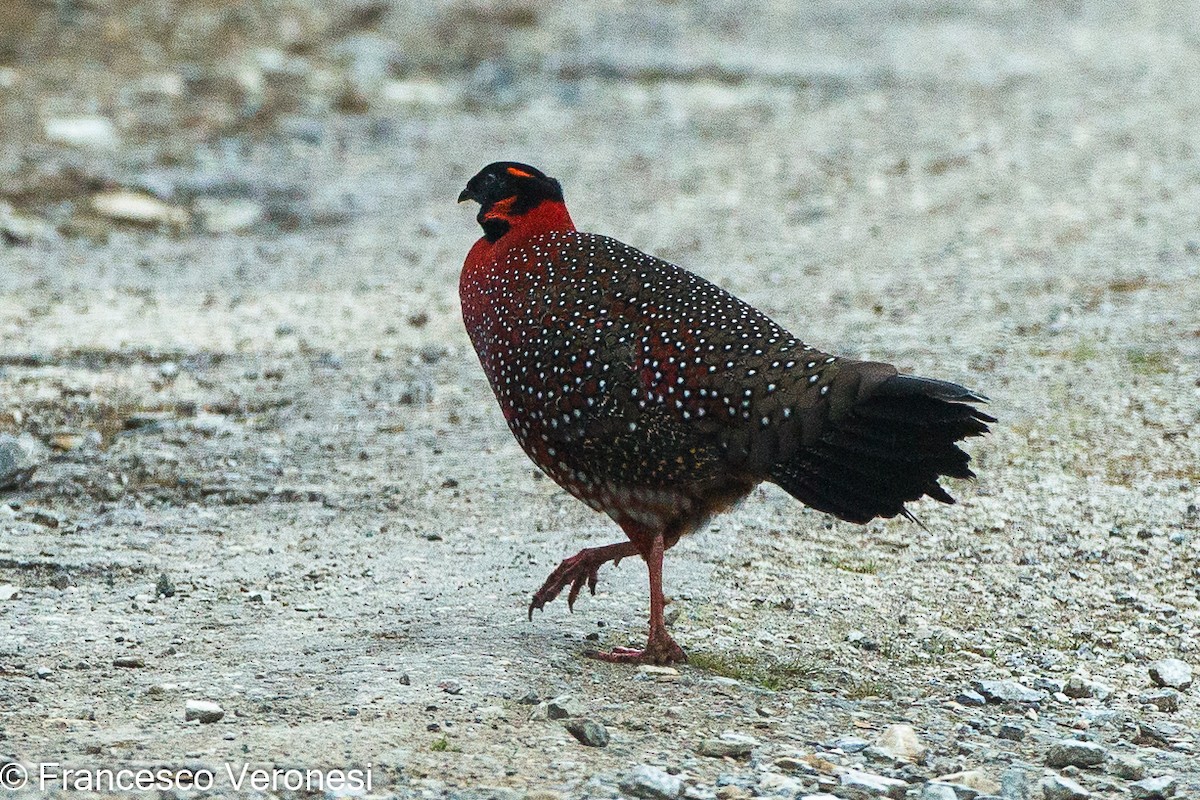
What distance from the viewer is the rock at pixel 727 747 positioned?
143 inches

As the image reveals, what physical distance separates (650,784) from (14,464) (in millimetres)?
3053

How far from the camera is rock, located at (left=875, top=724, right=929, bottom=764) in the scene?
3.71 metres

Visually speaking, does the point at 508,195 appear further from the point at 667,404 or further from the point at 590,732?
the point at 590,732

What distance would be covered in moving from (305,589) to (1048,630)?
2152 mm

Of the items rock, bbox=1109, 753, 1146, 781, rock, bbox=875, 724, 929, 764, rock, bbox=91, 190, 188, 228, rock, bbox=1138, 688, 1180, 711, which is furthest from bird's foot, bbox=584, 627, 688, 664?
rock, bbox=91, 190, 188, 228

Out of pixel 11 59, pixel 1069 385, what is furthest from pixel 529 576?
pixel 11 59

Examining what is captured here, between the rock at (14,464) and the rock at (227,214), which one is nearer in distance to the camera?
the rock at (14,464)

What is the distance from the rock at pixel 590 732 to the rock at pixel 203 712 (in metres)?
0.80

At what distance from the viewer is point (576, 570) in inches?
176

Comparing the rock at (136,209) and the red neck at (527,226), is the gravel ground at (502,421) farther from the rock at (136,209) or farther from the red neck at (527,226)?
the red neck at (527,226)

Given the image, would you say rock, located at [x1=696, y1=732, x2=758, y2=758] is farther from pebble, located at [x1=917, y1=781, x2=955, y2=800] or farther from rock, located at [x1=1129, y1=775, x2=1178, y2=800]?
rock, located at [x1=1129, y1=775, x2=1178, y2=800]

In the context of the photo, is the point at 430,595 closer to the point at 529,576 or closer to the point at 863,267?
the point at 529,576

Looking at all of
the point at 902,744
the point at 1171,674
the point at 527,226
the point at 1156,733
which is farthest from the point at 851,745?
the point at 527,226

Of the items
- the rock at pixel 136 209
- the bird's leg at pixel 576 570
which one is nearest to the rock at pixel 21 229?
the rock at pixel 136 209
